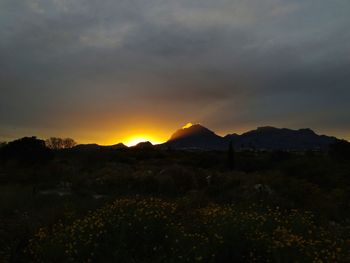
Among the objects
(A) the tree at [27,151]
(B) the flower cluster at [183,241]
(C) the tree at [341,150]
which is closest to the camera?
(B) the flower cluster at [183,241]

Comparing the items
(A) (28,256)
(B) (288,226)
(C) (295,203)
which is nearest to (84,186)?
(C) (295,203)

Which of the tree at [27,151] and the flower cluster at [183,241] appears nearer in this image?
the flower cluster at [183,241]

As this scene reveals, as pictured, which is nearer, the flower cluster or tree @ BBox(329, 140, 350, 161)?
the flower cluster

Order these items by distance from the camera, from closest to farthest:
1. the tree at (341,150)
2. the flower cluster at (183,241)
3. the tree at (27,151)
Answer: the flower cluster at (183,241), the tree at (27,151), the tree at (341,150)

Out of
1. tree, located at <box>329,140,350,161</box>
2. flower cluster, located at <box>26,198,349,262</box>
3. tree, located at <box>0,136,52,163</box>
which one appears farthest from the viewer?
tree, located at <box>329,140,350,161</box>

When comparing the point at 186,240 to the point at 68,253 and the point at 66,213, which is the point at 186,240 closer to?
the point at 68,253

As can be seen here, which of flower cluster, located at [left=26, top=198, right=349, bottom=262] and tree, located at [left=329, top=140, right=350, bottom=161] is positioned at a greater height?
tree, located at [left=329, top=140, right=350, bottom=161]

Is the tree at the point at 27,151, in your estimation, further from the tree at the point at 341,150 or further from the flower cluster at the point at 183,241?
the flower cluster at the point at 183,241

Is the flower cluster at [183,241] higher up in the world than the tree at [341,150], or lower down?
lower down

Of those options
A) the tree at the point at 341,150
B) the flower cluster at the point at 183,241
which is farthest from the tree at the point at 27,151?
the flower cluster at the point at 183,241

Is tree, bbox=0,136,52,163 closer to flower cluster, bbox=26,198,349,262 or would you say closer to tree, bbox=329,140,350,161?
tree, bbox=329,140,350,161

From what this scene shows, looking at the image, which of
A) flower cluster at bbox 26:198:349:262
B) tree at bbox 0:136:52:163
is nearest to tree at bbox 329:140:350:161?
tree at bbox 0:136:52:163

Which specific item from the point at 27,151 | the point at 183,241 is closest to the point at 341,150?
the point at 27,151

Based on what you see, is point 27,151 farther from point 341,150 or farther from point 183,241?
point 183,241
